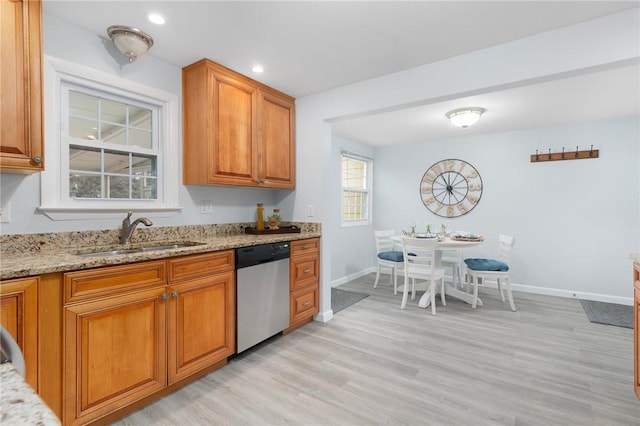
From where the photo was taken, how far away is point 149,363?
1826 mm

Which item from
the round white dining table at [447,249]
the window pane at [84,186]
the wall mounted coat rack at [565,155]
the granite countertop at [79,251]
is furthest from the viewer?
the wall mounted coat rack at [565,155]

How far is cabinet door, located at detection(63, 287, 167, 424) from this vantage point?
1516 mm

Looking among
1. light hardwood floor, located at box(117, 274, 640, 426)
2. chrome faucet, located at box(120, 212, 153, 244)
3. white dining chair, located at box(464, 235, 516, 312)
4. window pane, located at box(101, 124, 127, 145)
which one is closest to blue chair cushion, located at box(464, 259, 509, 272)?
white dining chair, located at box(464, 235, 516, 312)

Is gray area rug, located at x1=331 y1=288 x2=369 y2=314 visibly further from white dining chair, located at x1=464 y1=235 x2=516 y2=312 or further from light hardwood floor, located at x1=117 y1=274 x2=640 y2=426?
white dining chair, located at x1=464 y1=235 x2=516 y2=312

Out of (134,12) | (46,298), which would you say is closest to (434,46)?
(134,12)

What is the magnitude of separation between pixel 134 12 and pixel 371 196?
14.5 feet

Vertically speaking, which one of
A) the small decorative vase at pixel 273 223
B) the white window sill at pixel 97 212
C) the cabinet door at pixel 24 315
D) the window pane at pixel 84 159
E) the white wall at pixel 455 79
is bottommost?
the cabinet door at pixel 24 315

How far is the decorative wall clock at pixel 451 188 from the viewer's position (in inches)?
190

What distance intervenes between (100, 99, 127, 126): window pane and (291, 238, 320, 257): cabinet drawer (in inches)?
66.2

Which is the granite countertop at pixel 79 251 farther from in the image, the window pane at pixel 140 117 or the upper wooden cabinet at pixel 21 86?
the window pane at pixel 140 117

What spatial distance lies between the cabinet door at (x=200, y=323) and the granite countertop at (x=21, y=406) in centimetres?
149

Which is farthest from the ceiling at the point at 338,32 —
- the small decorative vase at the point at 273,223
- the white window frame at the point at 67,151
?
the small decorative vase at the point at 273,223

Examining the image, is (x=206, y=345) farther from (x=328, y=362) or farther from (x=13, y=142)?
(x=13, y=142)

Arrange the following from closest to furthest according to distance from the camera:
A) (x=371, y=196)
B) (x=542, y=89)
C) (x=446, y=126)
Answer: (x=542, y=89), (x=446, y=126), (x=371, y=196)
